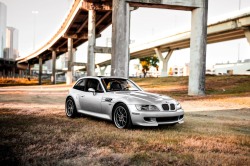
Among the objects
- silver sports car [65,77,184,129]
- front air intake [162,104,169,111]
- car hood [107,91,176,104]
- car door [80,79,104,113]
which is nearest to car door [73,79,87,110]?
silver sports car [65,77,184,129]

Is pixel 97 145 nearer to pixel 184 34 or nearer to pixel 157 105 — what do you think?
pixel 157 105

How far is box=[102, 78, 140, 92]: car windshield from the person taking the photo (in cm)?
739

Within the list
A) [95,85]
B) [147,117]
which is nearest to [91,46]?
[95,85]

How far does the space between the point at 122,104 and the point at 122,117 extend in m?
0.33

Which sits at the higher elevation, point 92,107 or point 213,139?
point 92,107

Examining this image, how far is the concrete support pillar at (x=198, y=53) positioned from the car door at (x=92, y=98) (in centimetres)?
1361

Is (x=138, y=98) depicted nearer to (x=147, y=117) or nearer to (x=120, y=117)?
(x=147, y=117)

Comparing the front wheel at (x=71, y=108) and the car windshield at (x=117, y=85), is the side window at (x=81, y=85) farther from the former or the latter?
the car windshield at (x=117, y=85)

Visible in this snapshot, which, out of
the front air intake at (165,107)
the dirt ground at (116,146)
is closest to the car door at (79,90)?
the dirt ground at (116,146)

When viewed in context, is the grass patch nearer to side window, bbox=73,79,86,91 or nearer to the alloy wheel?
the alloy wheel

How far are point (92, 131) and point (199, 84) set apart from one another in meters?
15.3

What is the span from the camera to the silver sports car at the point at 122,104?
6.04 meters

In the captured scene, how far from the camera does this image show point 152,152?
174 inches

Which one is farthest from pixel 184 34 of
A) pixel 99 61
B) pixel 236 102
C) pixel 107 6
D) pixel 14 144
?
pixel 99 61
